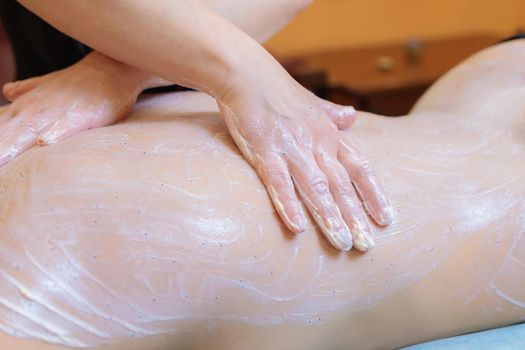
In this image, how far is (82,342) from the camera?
0.75m

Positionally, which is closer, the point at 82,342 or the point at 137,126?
the point at 82,342

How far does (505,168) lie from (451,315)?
24cm

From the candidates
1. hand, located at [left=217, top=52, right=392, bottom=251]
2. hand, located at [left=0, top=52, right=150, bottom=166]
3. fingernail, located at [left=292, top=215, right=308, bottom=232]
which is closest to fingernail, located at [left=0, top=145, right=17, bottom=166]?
hand, located at [left=0, top=52, right=150, bottom=166]

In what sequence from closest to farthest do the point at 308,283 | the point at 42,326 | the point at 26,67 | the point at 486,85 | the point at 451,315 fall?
the point at 42,326 → the point at 308,283 → the point at 451,315 → the point at 486,85 → the point at 26,67

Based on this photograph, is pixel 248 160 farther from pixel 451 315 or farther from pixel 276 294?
pixel 451 315

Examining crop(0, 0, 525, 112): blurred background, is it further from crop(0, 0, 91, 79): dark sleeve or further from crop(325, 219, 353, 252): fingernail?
crop(325, 219, 353, 252): fingernail

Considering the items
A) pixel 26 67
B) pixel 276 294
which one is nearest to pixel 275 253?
pixel 276 294

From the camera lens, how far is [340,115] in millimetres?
1005

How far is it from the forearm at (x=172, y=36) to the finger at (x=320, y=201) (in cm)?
16

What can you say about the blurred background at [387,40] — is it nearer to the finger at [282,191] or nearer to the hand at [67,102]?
the hand at [67,102]

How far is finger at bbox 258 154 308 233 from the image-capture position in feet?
2.76

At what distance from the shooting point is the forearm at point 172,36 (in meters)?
0.90

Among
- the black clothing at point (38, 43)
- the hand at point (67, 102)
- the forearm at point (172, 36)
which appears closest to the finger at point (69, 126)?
the hand at point (67, 102)

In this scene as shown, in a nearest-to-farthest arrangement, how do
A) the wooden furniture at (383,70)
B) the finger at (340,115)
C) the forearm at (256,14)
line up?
the finger at (340,115) < the forearm at (256,14) < the wooden furniture at (383,70)
